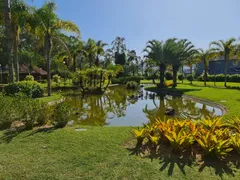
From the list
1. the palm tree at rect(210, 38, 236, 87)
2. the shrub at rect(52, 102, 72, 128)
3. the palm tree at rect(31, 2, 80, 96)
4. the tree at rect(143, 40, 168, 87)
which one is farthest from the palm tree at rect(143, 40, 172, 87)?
the shrub at rect(52, 102, 72, 128)

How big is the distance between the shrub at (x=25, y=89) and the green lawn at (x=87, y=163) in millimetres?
9012

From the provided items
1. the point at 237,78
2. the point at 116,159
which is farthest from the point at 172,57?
the point at 116,159

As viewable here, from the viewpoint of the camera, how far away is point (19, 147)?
17.7 ft

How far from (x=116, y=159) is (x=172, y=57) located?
957 inches

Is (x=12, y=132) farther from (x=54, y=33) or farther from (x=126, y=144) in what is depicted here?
(x=54, y=33)

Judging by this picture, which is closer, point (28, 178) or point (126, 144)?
point (28, 178)

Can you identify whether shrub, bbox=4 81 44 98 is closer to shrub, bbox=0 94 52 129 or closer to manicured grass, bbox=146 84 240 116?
shrub, bbox=0 94 52 129

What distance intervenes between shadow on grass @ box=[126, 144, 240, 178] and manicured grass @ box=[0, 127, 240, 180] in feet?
0.06

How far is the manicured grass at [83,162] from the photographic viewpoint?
4.06m

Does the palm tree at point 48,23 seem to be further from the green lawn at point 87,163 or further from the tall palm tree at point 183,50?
the tall palm tree at point 183,50

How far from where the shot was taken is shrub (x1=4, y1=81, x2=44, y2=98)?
14367mm

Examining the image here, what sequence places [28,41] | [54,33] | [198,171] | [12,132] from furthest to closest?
[28,41]
[54,33]
[12,132]
[198,171]

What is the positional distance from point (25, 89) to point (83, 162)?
11651mm

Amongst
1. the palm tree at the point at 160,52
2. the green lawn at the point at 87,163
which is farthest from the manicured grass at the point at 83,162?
the palm tree at the point at 160,52
